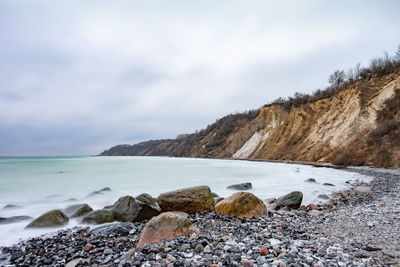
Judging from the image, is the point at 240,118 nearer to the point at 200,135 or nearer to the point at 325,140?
the point at 200,135

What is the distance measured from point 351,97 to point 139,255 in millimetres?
31339

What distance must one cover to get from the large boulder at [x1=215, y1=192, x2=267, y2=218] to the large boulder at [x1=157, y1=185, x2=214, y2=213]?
0.61 m

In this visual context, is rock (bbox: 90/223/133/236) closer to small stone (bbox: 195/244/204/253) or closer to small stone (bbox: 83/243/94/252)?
small stone (bbox: 83/243/94/252)

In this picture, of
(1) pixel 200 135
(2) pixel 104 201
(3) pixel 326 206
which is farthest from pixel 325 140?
(1) pixel 200 135

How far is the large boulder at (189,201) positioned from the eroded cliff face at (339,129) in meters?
15.2

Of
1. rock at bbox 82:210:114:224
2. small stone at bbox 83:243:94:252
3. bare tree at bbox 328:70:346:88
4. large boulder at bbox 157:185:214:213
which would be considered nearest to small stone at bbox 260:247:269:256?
small stone at bbox 83:243:94:252

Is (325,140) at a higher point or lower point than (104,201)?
higher

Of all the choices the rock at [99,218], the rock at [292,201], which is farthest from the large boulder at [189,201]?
the rock at [292,201]

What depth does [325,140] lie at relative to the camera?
2645 centimetres

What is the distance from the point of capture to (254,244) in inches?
133

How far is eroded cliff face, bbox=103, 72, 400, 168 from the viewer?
61.3 feet

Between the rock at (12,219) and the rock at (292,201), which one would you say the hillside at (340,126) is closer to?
the rock at (292,201)

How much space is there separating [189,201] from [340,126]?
83.8ft

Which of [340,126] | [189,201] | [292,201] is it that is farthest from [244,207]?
[340,126]
